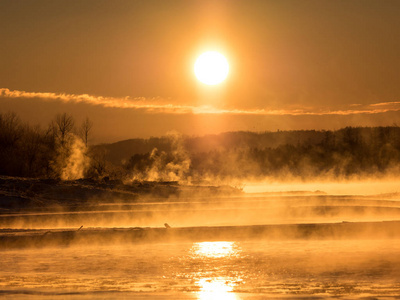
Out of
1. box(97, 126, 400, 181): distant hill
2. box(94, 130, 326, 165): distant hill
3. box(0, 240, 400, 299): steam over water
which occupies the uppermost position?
box(94, 130, 326, 165): distant hill

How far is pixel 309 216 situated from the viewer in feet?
53.5

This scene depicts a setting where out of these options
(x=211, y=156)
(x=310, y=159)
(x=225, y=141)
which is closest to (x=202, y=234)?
(x=310, y=159)

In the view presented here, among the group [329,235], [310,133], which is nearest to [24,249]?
[329,235]

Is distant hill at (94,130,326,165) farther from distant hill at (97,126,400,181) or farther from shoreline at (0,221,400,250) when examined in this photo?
shoreline at (0,221,400,250)

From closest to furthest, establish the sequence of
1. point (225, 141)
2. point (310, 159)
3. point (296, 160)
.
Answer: point (310, 159) → point (296, 160) → point (225, 141)

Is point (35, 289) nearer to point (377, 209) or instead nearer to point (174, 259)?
point (174, 259)

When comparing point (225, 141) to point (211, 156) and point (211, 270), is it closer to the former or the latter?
point (211, 156)

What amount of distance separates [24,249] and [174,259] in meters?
2.89

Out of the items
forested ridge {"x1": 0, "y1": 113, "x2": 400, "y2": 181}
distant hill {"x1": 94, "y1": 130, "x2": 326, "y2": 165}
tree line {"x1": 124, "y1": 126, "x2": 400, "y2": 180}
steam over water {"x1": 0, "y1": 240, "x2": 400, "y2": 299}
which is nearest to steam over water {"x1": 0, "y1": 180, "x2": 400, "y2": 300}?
steam over water {"x1": 0, "y1": 240, "x2": 400, "y2": 299}

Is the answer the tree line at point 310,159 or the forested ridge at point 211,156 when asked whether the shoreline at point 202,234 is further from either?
the tree line at point 310,159

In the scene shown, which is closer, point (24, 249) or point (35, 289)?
point (35, 289)

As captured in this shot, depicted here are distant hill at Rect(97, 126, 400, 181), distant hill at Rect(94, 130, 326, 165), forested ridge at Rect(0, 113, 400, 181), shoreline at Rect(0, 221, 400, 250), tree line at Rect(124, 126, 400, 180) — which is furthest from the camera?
distant hill at Rect(94, 130, 326, 165)

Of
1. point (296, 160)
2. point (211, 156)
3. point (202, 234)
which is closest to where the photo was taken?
point (202, 234)

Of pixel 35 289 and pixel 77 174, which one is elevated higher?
pixel 77 174
